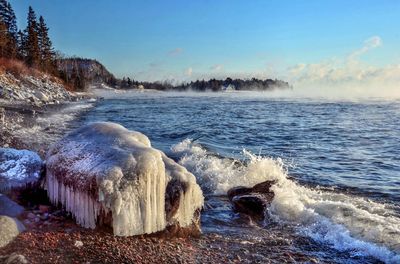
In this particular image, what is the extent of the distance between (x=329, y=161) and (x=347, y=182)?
361cm

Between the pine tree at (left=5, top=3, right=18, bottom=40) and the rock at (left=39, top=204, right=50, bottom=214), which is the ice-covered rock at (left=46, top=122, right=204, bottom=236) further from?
the pine tree at (left=5, top=3, right=18, bottom=40)

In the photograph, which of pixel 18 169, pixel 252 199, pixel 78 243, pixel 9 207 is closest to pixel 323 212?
pixel 252 199

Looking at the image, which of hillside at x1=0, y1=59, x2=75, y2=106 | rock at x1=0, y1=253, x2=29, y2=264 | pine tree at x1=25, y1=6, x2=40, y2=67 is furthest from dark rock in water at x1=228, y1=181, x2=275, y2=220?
pine tree at x1=25, y1=6, x2=40, y2=67

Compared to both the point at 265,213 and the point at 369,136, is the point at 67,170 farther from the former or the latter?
the point at 369,136

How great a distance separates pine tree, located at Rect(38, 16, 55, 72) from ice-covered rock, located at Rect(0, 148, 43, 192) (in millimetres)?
73095

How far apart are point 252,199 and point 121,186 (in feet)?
14.1

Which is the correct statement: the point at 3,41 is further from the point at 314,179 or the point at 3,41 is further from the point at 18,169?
the point at 18,169

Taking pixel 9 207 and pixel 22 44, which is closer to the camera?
pixel 9 207

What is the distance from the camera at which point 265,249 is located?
7488 millimetres

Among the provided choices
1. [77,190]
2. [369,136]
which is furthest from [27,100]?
[77,190]

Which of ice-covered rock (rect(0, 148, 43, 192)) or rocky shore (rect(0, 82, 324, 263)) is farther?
ice-covered rock (rect(0, 148, 43, 192))

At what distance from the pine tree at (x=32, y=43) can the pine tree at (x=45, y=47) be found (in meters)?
2.69

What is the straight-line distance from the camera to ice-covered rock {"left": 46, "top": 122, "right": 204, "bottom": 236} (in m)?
6.90

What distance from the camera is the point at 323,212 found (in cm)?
978
